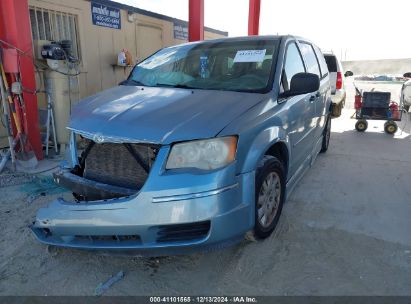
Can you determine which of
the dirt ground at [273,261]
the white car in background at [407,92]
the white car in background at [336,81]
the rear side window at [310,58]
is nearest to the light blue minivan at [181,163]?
the dirt ground at [273,261]

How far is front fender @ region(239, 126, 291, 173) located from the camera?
2.49 m

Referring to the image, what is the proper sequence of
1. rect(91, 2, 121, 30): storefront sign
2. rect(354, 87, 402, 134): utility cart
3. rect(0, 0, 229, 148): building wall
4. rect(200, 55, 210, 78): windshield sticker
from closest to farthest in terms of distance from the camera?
rect(200, 55, 210, 78): windshield sticker → rect(0, 0, 229, 148): building wall → rect(91, 2, 121, 30): storefront sign → rect(354, 87, 402, 134): utility cart

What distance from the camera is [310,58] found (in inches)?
178

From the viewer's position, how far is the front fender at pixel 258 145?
2.49 metres

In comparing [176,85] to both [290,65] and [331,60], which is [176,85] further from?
[331,60]

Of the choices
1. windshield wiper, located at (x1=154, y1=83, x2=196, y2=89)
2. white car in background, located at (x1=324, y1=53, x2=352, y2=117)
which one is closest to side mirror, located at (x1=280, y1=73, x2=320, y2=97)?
windshield wiper, located at (x1=154, y1=83, x2=196, y2=89)

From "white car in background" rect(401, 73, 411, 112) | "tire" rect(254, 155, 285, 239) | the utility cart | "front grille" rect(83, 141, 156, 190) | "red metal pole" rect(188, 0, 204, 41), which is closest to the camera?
"front grille" rect(83, 141, 156, 190)

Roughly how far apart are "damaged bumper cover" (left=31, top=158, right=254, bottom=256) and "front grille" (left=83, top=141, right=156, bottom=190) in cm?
12

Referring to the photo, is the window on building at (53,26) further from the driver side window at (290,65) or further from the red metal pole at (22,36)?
the driver side window at (290,65)

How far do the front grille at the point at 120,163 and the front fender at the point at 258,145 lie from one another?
2.09 feet

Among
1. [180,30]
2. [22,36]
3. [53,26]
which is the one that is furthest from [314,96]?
[180,30]

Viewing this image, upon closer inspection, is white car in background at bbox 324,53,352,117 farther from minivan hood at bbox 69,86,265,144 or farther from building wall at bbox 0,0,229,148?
minivan hood at bbox 69,86,265,144

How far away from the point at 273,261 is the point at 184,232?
0.88m

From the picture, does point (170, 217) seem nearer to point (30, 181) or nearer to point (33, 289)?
point (33, 289)
